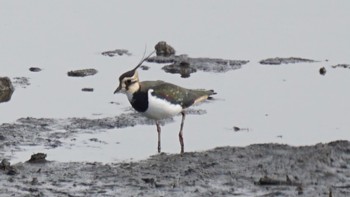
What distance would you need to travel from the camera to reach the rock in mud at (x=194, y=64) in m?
17.4

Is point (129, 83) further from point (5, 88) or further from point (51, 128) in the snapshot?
point (5, 88)

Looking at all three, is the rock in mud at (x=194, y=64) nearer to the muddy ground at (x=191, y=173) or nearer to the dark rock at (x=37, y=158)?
the muddy ground at (x=191, y=173)

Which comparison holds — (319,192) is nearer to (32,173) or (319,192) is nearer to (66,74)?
(32,173)

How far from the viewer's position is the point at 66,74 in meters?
16.9

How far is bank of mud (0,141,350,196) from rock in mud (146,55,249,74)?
4637 millimetres

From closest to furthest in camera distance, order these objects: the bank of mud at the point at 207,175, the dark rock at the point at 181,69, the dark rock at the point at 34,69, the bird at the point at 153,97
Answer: the bank of mud at the point at 207,175 → the bird at the point at 153,97 → the dark rock at the point at 34,69 → the dark rock at the point at 181,69

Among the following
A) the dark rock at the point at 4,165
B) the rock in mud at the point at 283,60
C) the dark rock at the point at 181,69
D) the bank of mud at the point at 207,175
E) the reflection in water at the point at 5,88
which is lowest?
the bank of mud at the point at 207,175

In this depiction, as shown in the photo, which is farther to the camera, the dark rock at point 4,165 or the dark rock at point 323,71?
the dark rock at point 323,71

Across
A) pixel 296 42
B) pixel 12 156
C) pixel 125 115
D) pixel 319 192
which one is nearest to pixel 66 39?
pixel 296 42

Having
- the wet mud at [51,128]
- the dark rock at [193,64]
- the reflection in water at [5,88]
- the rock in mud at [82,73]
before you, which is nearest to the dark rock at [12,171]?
the wet mud at [51,128]

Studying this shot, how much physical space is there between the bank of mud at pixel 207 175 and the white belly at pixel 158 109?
627 millimetres

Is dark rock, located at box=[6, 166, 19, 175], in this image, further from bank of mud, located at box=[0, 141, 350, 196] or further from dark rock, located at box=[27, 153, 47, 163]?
dark rock, located at box=[27, 153, 47, 163]

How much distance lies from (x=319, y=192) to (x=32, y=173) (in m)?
2.92

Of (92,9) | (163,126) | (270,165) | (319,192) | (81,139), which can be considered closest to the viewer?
(319,192)
